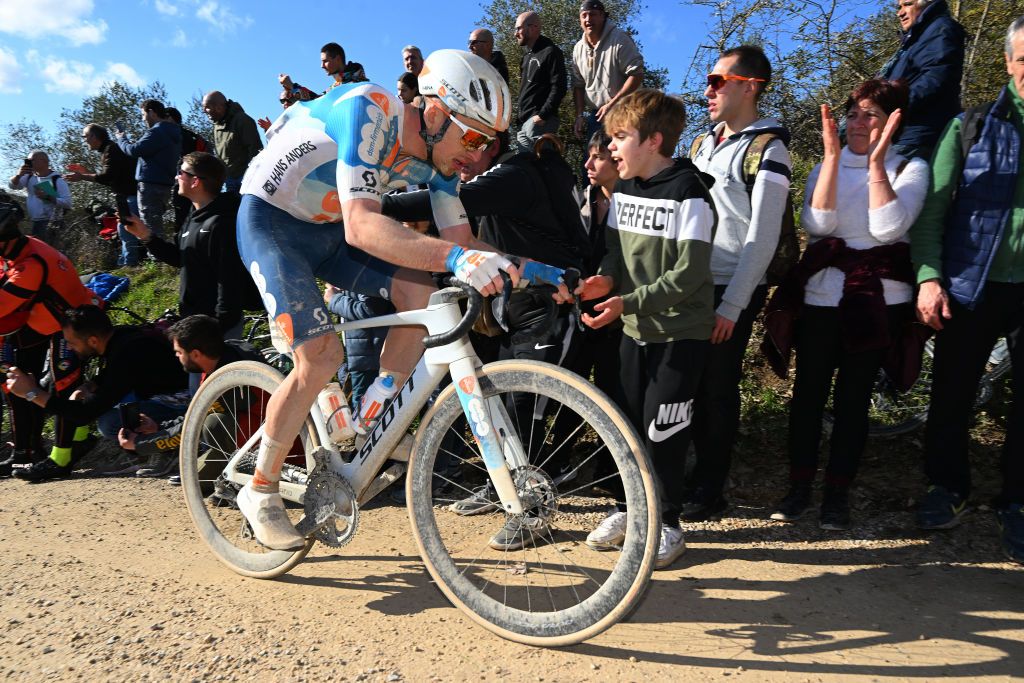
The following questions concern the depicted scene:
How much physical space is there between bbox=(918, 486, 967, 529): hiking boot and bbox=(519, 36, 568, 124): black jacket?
205 inches

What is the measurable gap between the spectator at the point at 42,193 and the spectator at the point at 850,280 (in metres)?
12.8

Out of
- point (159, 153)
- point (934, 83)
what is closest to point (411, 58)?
point (159, 153)

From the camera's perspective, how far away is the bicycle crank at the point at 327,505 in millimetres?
2949

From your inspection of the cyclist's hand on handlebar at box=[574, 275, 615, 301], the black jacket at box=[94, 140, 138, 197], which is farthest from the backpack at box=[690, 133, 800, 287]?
the black jacket at box=[94, 140, 138, 197]

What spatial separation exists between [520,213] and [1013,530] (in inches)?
111

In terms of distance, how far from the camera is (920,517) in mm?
3574

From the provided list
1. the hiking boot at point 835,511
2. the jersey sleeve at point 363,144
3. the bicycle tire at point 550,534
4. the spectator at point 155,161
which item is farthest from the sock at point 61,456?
the hiking boot at point 835,511

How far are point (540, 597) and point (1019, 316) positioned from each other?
2664mm

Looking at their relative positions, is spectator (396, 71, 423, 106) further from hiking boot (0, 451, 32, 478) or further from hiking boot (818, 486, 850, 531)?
hiking boot (818, 486, 850, 531)

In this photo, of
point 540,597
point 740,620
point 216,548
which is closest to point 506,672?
point 540,597

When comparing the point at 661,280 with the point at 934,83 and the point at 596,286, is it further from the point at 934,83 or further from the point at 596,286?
the point at 934,83

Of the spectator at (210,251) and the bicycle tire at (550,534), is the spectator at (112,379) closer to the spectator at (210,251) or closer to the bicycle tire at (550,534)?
the spectator at (210,251)

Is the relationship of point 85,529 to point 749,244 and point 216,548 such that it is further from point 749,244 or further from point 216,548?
point 749,244

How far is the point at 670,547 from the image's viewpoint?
10.8 ft
